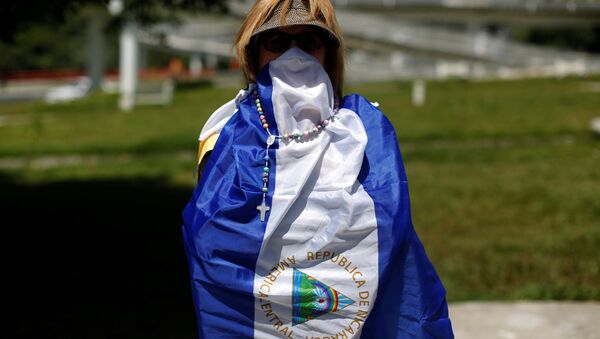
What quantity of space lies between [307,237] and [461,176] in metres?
8.56

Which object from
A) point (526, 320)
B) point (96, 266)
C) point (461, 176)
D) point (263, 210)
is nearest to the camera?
point (263, 210)

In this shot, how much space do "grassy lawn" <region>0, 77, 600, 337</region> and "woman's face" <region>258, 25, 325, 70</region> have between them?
3.21m

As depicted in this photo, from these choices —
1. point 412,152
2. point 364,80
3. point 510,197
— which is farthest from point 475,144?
point 364,80

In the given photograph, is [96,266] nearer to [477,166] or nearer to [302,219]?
[302,219]

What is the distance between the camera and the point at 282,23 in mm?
2525

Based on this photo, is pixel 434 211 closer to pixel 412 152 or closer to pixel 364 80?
pixel 412 152

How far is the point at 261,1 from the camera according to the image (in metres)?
2.61

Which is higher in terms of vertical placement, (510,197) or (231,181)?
(231,181)

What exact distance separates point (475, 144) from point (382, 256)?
37.9 ft

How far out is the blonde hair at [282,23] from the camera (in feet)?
8.43

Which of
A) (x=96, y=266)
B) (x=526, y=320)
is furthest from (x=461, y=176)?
(x=526, y=320)

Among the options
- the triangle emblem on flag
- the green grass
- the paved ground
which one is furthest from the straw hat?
the green grass

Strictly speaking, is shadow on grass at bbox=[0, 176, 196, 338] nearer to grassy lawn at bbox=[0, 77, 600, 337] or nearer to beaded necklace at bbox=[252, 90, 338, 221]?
grassy lawn at bbox=[0, 77, 600, 337]

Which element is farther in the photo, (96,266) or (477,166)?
(477,166)
